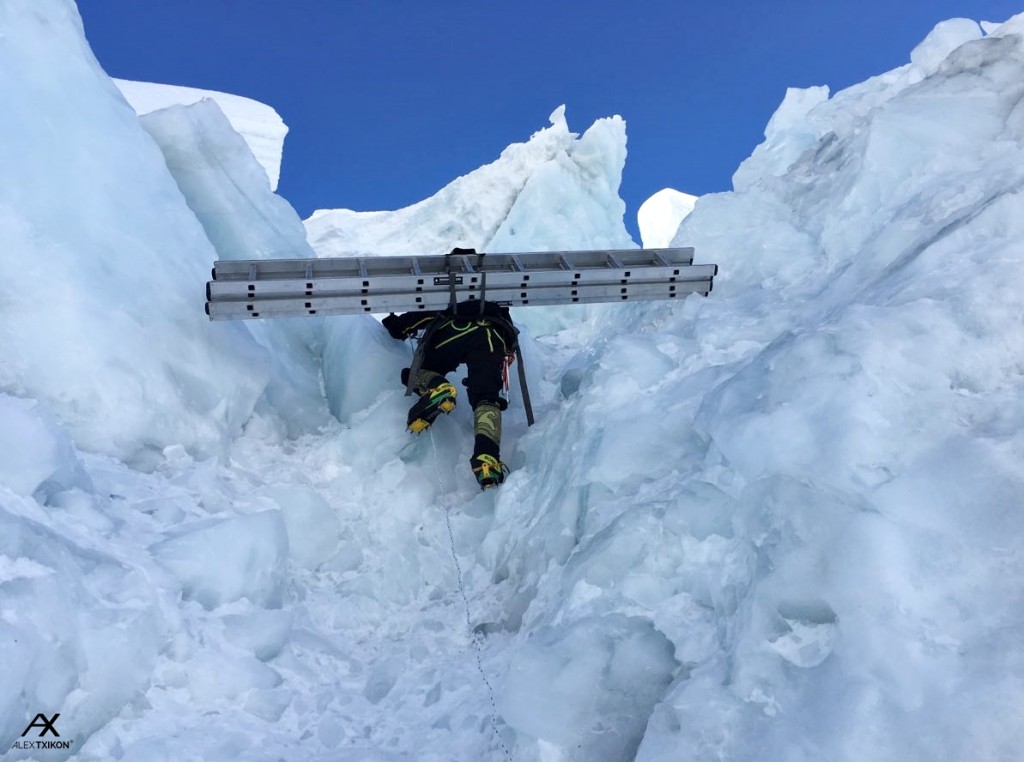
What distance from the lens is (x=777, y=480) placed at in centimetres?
291

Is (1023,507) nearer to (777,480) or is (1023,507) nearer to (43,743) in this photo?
(777,480)

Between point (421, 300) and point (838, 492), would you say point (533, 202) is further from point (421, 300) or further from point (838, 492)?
point (838, 492)

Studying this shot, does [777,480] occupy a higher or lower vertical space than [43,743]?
higher

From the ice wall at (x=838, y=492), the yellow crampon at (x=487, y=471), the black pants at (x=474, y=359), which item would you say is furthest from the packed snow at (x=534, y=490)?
the black pants at (x=474, y=359)

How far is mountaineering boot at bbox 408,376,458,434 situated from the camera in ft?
17.3

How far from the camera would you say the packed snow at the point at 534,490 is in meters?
2.48

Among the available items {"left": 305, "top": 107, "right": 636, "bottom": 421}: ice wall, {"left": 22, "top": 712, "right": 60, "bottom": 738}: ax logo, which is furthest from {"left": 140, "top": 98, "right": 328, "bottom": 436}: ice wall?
{"left": 305, "top": 107, "right": 636, "bottom": 421}: ice wall

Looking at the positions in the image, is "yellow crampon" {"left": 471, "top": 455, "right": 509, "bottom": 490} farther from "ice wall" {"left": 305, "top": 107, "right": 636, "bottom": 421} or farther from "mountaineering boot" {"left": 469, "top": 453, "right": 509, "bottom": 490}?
"ice wall" {"left": 305, "top": 107, "right": 636, "bottom": 421}

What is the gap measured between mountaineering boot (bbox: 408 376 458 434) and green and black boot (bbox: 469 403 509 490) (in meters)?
0.19

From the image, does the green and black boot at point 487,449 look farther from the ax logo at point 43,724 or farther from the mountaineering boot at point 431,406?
the ax logo at point 43,724

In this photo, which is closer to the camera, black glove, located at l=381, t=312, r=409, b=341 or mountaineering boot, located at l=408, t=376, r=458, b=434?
mountaineering boot, located at l=408, t=376, r=458, b=434

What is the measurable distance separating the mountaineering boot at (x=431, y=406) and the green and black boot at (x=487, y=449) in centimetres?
19

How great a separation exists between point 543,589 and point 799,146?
7211 millimetres

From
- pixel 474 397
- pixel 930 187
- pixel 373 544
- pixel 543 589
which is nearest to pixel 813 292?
pixel 930 187
